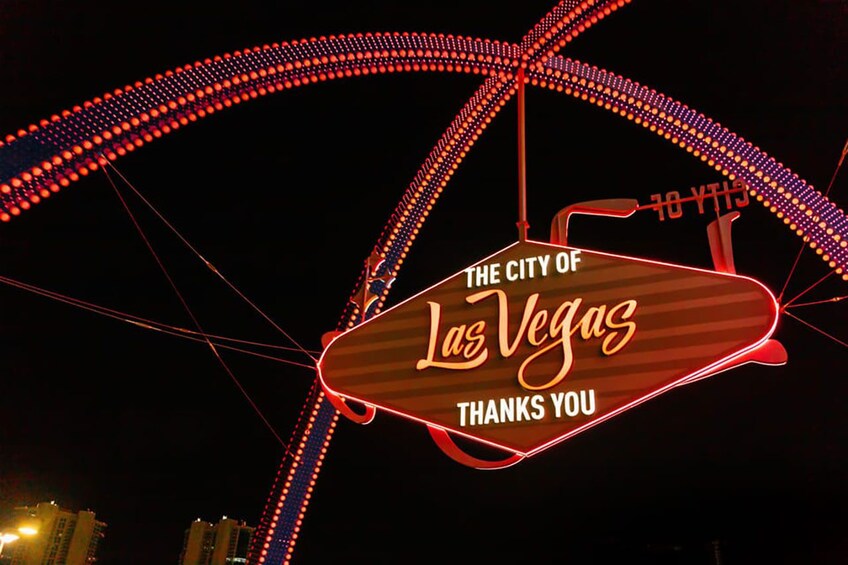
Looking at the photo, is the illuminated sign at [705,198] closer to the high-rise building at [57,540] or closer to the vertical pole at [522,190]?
the vertical pole at [522,190]

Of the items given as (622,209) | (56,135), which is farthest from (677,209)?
(56,135)

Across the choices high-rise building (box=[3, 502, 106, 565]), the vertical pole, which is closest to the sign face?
the vertical pole

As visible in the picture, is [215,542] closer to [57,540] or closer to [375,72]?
[57,540]

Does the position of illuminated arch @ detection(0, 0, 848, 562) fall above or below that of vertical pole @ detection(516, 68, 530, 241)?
above

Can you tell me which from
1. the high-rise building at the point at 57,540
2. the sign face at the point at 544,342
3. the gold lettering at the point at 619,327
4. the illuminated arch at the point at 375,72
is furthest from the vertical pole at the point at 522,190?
the high-rise building at the point at 57,540

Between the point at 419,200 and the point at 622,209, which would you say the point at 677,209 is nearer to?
the point at 622,209

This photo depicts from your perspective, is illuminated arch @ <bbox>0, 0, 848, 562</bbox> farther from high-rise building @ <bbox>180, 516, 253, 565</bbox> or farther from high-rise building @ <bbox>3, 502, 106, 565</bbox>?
high-rise building @ <bbox>180, 516, 253, 565</bbox>
